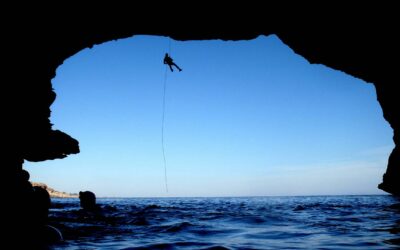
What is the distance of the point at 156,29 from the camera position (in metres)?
12.7

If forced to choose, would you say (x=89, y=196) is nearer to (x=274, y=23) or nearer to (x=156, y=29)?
(x=156, y=29)

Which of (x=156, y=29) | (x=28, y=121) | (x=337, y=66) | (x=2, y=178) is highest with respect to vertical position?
(x=156, y=29)

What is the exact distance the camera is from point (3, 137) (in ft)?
28.3

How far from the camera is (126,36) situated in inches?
520

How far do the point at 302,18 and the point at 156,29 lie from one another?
6.53m

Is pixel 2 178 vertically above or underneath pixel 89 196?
above

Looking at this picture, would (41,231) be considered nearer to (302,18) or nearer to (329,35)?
(302,18)

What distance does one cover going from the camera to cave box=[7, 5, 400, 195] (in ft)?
31.9

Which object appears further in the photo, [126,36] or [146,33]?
[126,36]

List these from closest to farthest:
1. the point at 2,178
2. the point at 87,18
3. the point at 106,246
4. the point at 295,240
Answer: the point at 106,246 < the point at 295,240 < the point at 2,178 < the point at 87,18

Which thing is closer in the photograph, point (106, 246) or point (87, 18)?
point (106, 246)

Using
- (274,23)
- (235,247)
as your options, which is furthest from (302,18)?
(235,247)

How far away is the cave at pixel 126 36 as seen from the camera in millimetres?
9727

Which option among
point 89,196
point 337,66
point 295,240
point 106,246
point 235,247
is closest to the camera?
point 235,247
